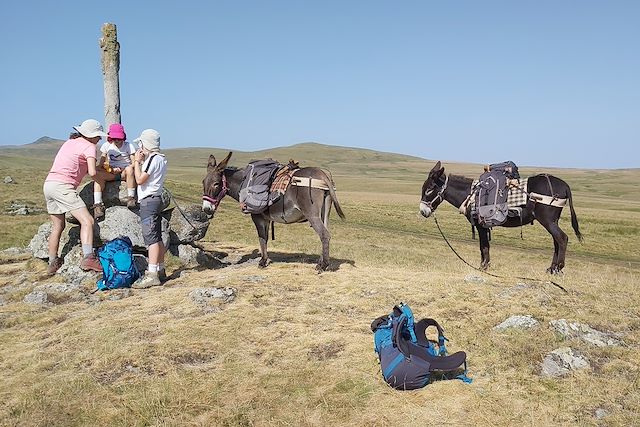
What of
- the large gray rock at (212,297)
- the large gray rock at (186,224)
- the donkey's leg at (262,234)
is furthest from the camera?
the large gray rock at (186,224)

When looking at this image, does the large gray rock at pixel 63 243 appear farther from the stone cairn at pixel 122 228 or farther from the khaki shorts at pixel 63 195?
the khaki shorts at pixel 63 195

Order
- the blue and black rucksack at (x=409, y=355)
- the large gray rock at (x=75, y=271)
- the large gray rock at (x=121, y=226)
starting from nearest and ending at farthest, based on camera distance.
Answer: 1. the blue and black rucksack at (x=409, y=355)
2. the large gray rock at (x=75, y=271)
3. the large gray rock at (x=121, y=226)

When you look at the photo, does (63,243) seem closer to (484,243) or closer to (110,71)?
(110,71)

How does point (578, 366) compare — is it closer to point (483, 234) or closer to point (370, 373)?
point (370, 373)

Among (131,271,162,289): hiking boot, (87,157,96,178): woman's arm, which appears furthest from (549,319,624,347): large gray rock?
(87,157,96,178): woman's arm

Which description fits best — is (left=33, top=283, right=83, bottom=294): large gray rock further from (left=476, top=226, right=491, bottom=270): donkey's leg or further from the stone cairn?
(left=476, top=226, right=491, bottom=270): donkey's leg

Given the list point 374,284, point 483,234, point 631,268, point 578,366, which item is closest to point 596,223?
point 631,268

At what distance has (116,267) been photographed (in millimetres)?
11242

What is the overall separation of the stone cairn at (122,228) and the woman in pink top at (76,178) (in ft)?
2.94

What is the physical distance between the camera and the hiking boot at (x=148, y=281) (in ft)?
37.1

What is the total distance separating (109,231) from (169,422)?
7.72m

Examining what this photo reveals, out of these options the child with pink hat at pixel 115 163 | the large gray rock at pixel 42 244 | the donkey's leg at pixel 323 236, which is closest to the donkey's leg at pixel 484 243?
the donkey's leg at pixel 323 236

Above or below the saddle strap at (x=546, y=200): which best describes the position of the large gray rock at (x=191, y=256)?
below

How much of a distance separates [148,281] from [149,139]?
3.23 metres
